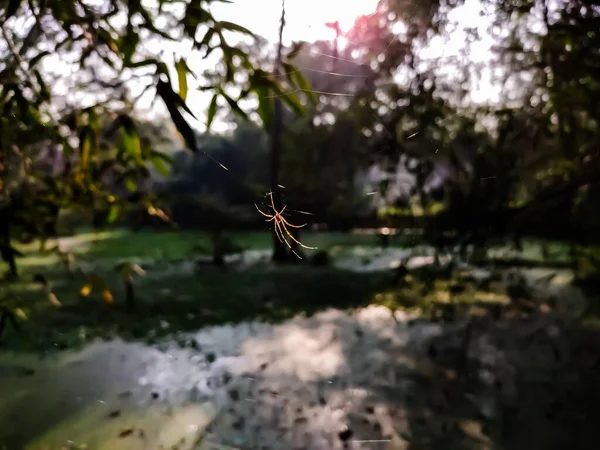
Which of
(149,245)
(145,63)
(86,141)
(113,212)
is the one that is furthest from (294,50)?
(149,245)

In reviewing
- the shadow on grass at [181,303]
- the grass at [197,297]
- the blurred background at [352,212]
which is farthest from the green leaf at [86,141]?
the shadow on grass at [181,303]

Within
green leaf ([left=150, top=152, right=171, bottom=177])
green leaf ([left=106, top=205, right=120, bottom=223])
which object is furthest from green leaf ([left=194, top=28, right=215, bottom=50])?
green leaf ([left=106, top=205, right=120, bottom=223])

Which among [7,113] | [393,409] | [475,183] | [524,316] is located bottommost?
[393,409]

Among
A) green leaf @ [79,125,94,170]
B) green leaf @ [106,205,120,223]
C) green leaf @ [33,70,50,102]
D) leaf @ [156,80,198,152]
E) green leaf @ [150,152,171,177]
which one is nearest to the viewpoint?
leaf @ [156,80,198,152]

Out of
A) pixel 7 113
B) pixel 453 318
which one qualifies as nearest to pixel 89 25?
pixel 7 113

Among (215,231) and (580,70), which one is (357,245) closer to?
(580,70)

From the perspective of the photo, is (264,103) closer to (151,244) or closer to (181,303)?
(181,303)

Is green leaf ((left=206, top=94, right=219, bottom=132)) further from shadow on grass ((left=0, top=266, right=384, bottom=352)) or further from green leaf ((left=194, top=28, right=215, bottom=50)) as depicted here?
shadow on grass ((left=0, top=266, right=384, bottom=352))

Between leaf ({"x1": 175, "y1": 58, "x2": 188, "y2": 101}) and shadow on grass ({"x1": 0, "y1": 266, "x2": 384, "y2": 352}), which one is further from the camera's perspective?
→ shadow on grass ({"x1": 0, "y1": 266, "x2": 384, "y2": 352})

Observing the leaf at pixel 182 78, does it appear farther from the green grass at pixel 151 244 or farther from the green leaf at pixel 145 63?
the green grass at pixel 151 244
